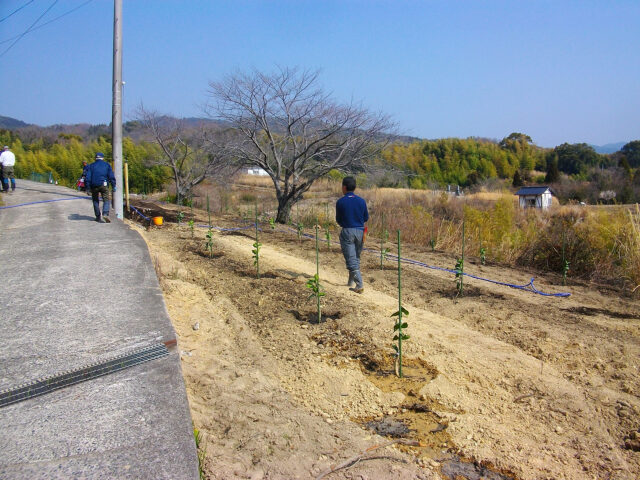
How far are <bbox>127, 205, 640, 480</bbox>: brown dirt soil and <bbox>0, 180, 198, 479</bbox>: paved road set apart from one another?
290 mm

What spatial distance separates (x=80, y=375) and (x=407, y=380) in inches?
102

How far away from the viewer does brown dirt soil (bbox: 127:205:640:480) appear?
3.21m

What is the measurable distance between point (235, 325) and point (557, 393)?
314 centimetres

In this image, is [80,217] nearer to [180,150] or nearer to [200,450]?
[200,450]

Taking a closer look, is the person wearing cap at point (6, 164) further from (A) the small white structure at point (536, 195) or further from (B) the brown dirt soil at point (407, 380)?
(A) the small white structure at point (536, 195)

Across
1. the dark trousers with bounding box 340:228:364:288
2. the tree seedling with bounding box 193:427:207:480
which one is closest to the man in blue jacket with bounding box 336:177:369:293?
the dark trousers with bounding box 340:228:364:288

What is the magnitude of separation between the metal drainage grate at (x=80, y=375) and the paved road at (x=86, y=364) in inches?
2.4

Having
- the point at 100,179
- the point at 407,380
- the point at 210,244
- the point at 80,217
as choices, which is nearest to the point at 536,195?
the point at 80,217

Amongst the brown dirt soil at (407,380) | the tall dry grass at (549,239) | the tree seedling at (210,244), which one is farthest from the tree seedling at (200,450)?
the tall dry grass at (549,239)

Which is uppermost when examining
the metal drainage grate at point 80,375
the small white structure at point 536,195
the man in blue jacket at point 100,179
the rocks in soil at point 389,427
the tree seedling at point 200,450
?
the man in blue jacket at point 100,179

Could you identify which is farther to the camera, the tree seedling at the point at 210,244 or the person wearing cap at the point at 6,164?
the person wearing cap at the point at 6,164

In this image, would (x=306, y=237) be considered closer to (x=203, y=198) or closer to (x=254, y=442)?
(x=254, y=442)

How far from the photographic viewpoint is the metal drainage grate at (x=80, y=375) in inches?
130

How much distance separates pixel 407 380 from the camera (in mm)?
4426
